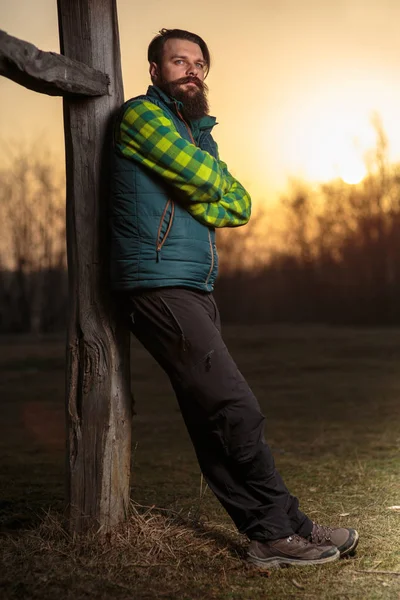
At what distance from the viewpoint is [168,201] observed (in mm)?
3445

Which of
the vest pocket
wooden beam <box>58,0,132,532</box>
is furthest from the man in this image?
wooden beam <box>58,0,132,532</box>

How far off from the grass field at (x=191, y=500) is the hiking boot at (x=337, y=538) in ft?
0.27

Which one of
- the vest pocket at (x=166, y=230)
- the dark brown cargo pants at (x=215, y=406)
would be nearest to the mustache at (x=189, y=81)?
the vest pocket at (x=166, y=230)

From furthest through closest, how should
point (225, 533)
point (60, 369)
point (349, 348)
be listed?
point (349, 348), point (60, 369), point (225, 533)

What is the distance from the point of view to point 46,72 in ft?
10.9

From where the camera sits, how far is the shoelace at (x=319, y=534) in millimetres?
3729

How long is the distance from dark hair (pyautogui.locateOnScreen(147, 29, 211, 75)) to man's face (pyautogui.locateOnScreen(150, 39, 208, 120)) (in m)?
0.02

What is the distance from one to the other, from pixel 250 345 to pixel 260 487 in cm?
1432

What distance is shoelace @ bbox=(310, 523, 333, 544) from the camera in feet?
12.2

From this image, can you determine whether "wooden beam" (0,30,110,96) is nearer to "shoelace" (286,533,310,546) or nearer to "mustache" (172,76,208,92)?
"mustache" (172,76,208,92)

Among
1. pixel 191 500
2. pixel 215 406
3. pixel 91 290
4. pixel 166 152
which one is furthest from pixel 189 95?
pixel 191 500

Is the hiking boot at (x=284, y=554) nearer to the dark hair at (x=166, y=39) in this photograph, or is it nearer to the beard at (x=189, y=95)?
the beard at (x=189, y=95)

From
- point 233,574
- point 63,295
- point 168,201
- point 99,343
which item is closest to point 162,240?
point 168,201

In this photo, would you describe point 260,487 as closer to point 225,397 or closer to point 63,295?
point 225,397
